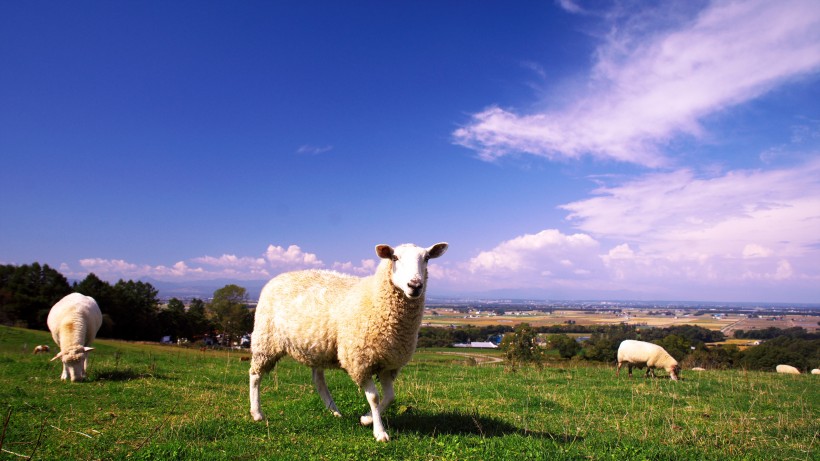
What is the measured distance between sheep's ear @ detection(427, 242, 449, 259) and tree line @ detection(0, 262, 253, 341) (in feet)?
130

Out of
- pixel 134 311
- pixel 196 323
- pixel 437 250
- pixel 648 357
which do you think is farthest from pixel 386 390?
pixel 196 323

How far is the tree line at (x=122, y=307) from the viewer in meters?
51.8

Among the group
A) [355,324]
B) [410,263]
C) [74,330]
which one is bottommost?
[74,330]

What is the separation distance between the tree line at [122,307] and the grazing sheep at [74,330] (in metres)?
28.7

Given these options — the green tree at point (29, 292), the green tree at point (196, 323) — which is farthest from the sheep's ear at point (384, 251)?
the green tree at point (196, 323)

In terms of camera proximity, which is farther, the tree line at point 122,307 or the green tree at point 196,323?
the green tree at point 196,323

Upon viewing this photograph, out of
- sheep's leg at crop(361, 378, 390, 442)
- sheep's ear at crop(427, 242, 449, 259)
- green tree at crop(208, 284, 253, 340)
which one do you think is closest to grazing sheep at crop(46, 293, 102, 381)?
sheep's leg at crop(361, 378, 390, 442)

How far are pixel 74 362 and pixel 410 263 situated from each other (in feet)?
35.5

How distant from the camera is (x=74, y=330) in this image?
13156mm

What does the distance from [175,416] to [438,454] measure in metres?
5.40

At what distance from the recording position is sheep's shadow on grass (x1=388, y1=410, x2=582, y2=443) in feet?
23.1

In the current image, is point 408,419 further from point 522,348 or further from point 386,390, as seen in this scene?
point 522,348

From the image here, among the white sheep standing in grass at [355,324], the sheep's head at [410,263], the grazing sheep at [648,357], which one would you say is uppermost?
the sheep's head at [410,263]

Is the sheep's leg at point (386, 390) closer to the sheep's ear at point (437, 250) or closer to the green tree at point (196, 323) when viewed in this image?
the sheep's ear at point (437, 250)
